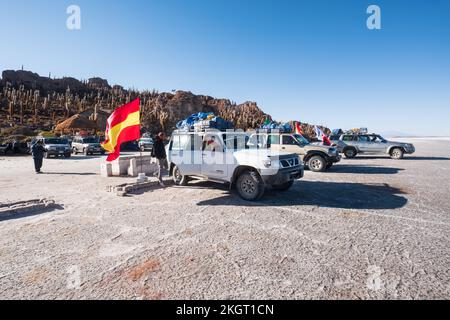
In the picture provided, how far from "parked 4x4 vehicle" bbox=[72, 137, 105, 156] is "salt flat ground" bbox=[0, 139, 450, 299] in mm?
19241

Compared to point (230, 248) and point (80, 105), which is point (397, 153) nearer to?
point (230, 248)

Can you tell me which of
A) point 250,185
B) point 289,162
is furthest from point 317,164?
point 250,185

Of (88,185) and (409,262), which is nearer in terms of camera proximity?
(409,262)

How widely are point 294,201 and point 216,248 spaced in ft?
11.7

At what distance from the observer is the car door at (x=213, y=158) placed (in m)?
7.58

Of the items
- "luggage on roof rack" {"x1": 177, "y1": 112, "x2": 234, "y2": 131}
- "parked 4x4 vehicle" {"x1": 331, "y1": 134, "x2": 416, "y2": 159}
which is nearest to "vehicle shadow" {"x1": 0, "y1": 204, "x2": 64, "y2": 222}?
"luggage on roof rack" {"x1": 177, "y1": 112, "x2": 234, "y2": 131}

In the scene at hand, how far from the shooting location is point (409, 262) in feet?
12.1

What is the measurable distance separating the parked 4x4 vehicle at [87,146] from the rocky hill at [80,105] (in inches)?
569

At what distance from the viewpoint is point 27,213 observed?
6.18 metres
